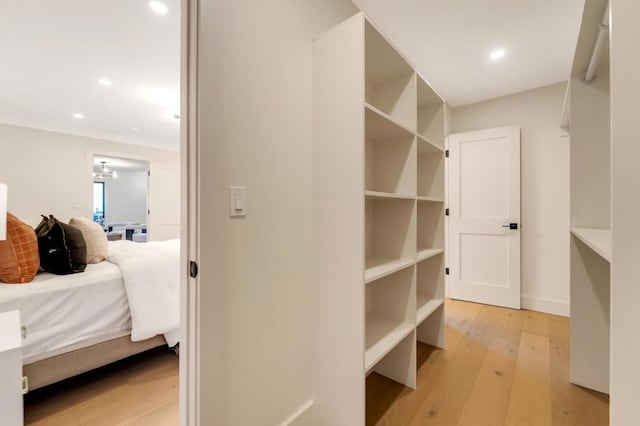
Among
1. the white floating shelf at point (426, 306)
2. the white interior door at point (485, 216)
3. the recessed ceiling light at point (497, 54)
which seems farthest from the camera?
the white interior door at point (485, 216)

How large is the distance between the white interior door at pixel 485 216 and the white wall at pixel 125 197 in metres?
9.18

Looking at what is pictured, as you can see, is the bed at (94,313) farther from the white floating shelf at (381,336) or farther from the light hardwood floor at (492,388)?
the light hardwood floor at (492,388)

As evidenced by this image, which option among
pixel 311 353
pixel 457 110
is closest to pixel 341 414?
pixel 311 353

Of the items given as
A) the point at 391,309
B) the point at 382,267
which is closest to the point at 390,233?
the point at 382,267

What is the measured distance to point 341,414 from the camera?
1.30m

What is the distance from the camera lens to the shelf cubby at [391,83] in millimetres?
1569

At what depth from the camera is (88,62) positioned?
256 centimetres

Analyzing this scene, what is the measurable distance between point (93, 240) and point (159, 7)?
5.85 feet

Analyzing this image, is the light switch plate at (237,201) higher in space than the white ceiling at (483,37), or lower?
lower

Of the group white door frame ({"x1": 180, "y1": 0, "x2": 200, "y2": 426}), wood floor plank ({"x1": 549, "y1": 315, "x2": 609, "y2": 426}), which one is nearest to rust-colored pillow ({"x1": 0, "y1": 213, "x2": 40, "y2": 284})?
white door frame ({"x1": 180, "y1": 0, "x2": 200, "y2": 426})

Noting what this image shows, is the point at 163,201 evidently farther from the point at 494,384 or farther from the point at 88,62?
the point at 494,384

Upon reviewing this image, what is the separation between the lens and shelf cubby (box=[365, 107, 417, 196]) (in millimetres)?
1724

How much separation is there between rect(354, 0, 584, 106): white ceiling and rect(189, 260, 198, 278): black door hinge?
6.25 ft

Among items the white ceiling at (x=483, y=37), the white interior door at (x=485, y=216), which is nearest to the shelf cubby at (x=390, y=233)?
the white ceiling at (x=483, y=37)
